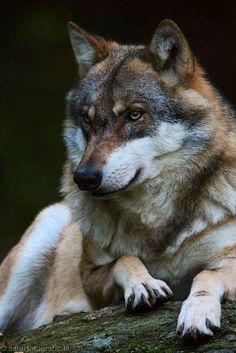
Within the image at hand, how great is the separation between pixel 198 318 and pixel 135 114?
4.65 feet

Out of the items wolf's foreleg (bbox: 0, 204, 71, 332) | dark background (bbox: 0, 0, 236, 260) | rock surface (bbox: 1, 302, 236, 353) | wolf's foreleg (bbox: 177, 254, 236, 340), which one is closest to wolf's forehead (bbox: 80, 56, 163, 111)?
wolf's foreleg (bbox: 177, 254, 236, 340)

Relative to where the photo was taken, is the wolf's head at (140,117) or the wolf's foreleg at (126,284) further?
the wolf's head at (140,117)

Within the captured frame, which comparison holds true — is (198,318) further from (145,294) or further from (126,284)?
(126,284)

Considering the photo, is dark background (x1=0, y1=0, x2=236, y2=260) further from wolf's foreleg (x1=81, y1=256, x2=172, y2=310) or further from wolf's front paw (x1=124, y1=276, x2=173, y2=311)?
wolf's front paw (x1=124, y1=276, x2=173, y2=311)

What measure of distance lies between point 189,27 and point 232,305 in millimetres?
5040

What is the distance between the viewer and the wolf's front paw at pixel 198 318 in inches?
177

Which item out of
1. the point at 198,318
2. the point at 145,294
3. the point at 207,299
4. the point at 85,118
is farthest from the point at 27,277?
→ the point at 198,318

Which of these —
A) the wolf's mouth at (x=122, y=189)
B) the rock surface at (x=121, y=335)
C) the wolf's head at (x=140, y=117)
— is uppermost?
the wolf's head at (x=140, y=117)

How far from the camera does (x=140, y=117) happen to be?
218 inches

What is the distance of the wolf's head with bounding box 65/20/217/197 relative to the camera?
535 cm

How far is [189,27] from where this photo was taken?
9.55 meters

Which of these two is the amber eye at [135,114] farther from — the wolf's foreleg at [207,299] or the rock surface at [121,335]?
the rock surface at [121,335]

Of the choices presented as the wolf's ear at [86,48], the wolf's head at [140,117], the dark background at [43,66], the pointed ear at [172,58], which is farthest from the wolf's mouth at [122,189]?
the dark background at [43,66]

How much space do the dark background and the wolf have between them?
3.68 meters
